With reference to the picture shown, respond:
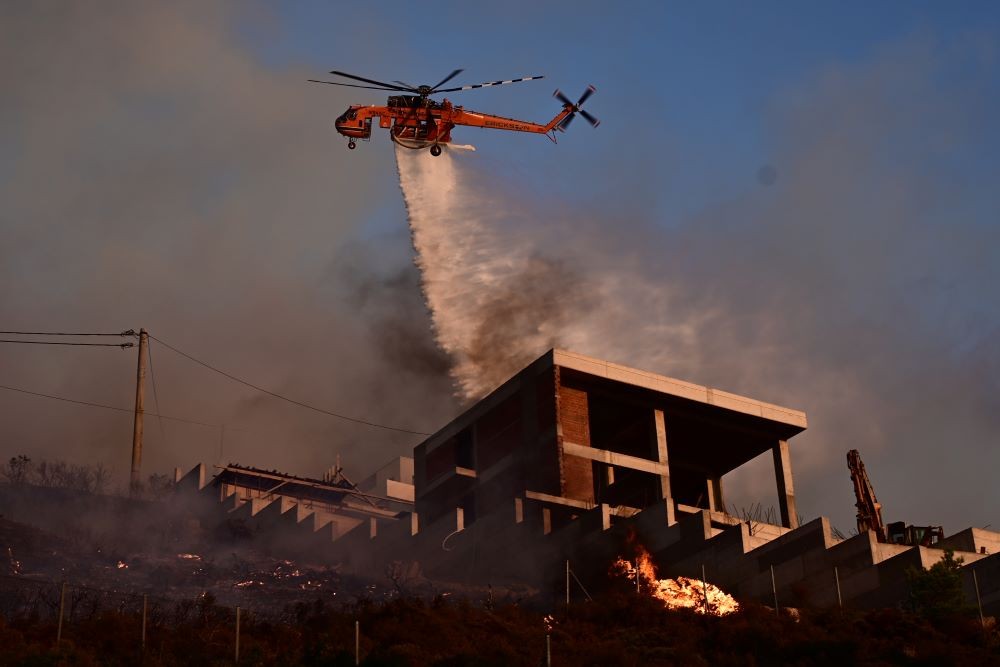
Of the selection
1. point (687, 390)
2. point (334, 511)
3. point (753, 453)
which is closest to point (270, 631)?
point (687, 390)

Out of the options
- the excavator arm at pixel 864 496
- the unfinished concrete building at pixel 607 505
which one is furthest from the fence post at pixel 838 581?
the excavator arm at pixel 864 496

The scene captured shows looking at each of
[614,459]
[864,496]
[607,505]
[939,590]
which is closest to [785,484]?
[864,496]

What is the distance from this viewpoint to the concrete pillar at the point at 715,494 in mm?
82438

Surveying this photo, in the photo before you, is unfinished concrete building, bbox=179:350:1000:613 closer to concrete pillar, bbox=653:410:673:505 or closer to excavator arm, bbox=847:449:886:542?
concrete pillar, bbox=653:410:673:505

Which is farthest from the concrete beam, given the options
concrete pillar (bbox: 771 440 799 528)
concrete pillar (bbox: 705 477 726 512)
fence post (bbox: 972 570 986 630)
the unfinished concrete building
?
fence post (bbox: 972 570 986 630)

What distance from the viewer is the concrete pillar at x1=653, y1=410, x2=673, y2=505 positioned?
7144 cm

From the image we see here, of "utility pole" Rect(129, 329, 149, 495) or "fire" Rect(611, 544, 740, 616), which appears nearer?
"fire" Rect(611, 544, 740, 616)

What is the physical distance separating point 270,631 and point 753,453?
1643 inches

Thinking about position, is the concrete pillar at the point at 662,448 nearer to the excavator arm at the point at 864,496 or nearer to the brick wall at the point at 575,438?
the brick wall at the point at 575,438

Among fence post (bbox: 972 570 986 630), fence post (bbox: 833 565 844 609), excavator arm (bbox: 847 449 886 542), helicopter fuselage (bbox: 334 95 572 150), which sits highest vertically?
helicopter fuselage (bbox: 334 95 572 150)

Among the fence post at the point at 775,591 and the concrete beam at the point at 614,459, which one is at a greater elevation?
the concrete beam at the point at 614,459

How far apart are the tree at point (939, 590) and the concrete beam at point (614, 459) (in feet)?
73.6

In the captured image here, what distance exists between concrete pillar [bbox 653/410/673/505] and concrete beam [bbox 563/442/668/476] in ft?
0.89

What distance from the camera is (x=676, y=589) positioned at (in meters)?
55.7
